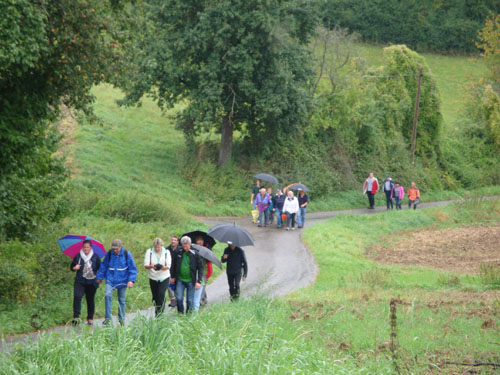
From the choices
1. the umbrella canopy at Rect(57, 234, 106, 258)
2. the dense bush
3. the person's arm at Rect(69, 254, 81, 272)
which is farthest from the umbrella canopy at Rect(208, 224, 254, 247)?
the dense bush

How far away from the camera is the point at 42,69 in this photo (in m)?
13.1

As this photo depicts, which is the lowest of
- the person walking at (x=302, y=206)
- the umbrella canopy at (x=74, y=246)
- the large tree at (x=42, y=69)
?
the umbrella canopy at (x=74, y=246)

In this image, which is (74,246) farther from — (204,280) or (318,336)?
(318,336)

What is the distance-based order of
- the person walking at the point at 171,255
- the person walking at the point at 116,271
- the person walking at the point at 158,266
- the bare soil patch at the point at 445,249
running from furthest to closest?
1. the bare soil patch at the point at 445,249
2. the person walking at the point at 171,255
3. the person walking at the point at 158,266
4. the person walking at the point at 116,271

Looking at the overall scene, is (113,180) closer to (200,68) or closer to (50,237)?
(200,68)

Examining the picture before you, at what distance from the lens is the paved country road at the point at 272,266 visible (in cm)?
1482

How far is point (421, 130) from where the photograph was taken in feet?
139

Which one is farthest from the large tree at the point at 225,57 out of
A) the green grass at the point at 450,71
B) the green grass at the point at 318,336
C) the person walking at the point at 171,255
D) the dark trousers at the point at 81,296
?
the green grass at the point at 450,71

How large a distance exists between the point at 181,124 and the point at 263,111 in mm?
4998

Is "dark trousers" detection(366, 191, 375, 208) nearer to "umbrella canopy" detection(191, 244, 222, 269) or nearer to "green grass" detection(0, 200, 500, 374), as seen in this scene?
"green grass" detection(0, 200, 500, 374)

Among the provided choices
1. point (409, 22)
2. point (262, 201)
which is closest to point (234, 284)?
point (262, 201)

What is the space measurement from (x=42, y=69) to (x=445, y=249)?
15432mm

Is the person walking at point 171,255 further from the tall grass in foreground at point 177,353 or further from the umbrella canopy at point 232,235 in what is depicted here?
the tall grass in foreground at point 177,353

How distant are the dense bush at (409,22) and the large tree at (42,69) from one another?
2388 inches
